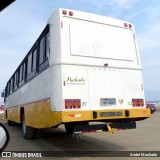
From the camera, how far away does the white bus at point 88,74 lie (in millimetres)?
6734

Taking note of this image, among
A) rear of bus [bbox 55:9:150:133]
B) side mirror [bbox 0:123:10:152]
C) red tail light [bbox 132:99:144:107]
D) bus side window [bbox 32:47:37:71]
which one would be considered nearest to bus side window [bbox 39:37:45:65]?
bus side window [bbox 32:47:37:71]

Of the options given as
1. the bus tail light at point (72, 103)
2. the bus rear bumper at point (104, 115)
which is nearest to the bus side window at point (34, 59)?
the bus tail light at point (72, 103)

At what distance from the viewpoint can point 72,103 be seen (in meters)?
6.68

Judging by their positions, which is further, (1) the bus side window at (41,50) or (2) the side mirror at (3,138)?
(1) the bus side window at (41,50)

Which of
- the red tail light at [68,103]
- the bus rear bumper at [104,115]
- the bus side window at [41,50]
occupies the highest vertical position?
the bus side window at [41,50]

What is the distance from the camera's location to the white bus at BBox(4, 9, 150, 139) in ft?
22.1

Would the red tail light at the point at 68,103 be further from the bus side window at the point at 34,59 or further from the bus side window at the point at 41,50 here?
the bus side window at the point at 34,59

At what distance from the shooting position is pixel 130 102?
7586 mm

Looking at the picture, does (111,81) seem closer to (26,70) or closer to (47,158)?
(47,158)

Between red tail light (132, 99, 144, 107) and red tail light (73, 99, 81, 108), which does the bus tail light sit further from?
red tail light (132, 99, 144, 107)

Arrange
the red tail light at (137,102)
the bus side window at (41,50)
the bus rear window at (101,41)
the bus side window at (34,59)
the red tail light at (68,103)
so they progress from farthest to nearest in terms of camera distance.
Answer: the bus side window at (34,59) < the bus side window at (41,50) < the red tail light at (137,102) < the bus rear window at (101,41) < the red tail light at (68,103)

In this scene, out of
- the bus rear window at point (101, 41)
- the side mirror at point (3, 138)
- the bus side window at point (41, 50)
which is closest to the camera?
the side mirror at point (3, 138)

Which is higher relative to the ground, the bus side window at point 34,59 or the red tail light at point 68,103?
the bus side window at point 34,59

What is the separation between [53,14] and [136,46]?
279 cm
